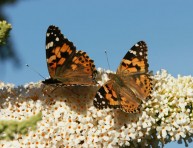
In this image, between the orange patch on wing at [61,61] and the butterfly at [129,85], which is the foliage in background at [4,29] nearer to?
the orange patch on wing at [61,61]

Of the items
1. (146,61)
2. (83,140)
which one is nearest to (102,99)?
(83,140)

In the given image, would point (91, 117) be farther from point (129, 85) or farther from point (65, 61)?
point (65, 61)

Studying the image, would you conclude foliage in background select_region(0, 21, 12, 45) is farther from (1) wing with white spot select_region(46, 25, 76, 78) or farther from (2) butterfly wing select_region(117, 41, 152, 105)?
(2) butterfly wing select_region(117, 41, 152, 105)

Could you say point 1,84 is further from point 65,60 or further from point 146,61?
point 146,61

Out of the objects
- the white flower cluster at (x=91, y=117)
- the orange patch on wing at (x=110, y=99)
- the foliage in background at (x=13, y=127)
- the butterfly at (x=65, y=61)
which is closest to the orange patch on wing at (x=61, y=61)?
the butterfly at (x=65, y=61)

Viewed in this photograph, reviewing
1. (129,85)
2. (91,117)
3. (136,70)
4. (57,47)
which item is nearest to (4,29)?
(57,47)

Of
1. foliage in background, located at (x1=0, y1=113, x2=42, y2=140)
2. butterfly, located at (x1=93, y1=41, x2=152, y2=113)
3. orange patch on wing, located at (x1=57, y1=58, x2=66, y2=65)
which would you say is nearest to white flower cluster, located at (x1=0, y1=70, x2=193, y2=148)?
butterfly, located at (x1=93, y1=41, x2=152, y2=113)
